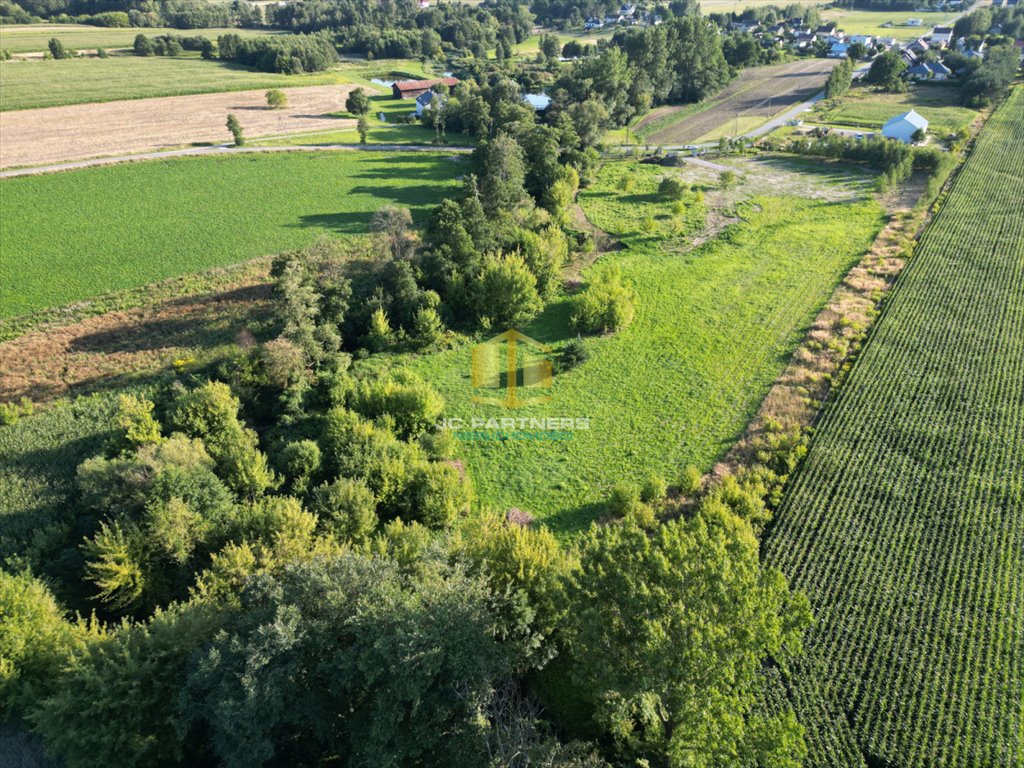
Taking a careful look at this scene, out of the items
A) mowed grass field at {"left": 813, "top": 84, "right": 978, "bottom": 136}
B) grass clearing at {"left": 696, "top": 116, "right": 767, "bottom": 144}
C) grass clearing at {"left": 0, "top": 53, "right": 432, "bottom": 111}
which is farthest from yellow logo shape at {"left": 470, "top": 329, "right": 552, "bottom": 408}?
grass clearing at {"left": 0, "top": 53, "right": 432, "bottom": 111}

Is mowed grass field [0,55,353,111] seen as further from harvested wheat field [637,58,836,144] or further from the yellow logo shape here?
the yellow logo shape

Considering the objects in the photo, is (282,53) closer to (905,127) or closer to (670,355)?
(905,127)

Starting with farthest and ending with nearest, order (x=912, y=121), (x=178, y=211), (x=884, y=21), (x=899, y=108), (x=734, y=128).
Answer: (x=884, y=21) < (x=899, y=108) < (x=734, y=128) < (x=912, y=121) < (x=178, y=211)

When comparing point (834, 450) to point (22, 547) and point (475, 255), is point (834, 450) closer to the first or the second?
point (475, 255)

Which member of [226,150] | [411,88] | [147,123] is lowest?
[226,150]

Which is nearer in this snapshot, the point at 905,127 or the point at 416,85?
the point at 905,127

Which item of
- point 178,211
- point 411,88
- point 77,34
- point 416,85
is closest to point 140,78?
point 411,88
